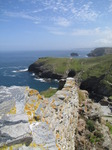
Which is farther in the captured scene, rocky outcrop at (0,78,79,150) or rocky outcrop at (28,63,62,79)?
rocky outcrop at (28,63,62,79)

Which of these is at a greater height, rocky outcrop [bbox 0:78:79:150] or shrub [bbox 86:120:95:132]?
rocky outcrop [bbox 0:78:79:150]

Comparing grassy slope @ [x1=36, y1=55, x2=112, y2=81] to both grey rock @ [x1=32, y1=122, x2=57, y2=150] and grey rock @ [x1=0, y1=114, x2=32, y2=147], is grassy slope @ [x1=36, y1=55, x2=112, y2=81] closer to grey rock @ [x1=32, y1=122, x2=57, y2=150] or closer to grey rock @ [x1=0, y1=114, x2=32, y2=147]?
grey rock @ [x1=32, y1=122, x2=57, y2=150]

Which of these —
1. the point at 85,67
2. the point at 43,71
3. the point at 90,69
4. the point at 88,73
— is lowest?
the point at 43,71

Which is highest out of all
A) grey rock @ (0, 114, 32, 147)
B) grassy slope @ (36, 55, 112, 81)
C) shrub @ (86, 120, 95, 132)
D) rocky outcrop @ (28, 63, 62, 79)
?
grey rock @ (0, 114, 32, 147)

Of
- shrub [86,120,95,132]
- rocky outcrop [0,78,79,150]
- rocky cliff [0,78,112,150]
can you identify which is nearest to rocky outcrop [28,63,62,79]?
shrub [86,120,95,132]

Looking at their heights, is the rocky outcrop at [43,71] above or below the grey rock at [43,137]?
below

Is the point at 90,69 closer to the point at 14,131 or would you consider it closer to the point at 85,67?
the point at 85,67

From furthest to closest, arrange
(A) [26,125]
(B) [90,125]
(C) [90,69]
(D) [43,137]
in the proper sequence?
(C) [90,69] < (B) [90,125] < (D) [43,137] < (A) [26,125]

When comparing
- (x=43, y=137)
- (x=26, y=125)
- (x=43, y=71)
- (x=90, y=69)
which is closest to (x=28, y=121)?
(x=26, y=125)

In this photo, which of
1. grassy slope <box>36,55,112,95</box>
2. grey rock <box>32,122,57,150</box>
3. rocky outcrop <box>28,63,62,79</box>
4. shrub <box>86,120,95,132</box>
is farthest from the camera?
rocky outcrop <box>28,63,62,79</box>

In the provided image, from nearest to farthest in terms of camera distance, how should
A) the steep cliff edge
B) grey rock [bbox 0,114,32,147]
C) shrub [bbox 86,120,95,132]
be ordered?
1. grey rock [bbox 0,114,32,147]
2. shrub [bbox 86,120,95,132]
3. the steep cliff edge

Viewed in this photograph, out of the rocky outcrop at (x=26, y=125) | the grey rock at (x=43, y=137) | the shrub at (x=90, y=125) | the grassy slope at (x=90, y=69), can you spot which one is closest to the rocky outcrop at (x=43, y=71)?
the grassy slope at (x=90, y=69)

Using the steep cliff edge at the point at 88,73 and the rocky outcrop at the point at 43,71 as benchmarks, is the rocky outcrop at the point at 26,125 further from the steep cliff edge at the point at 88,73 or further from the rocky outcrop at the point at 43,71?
the rocky outcrop at the point at 43,71

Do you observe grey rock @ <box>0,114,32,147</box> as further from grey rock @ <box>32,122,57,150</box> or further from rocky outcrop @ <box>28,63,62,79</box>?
rocky outcrop @ <box>28,63,62,79</box>
